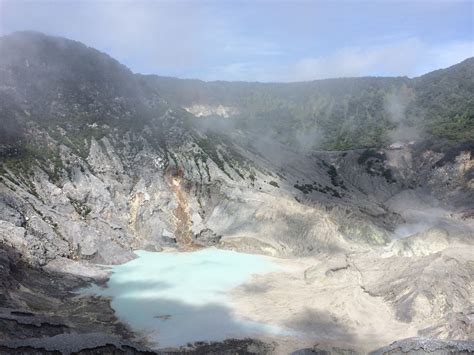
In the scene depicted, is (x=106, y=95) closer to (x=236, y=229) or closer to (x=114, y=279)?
(x=236, y=229)

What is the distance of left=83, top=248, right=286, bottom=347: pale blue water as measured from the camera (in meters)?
39.6

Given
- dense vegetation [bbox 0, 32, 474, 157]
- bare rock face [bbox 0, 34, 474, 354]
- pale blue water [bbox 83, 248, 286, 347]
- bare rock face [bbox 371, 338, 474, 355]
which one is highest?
dense vegetation [bbox 0, 32, 474, 157]

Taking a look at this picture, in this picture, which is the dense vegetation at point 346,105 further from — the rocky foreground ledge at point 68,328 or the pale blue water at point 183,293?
the rocky foreground ledge at point 68,328

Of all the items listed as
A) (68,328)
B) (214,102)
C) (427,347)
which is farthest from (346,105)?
(68,328)

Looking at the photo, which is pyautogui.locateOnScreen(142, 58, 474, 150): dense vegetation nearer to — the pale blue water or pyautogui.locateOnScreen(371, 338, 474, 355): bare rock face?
the pale blue water

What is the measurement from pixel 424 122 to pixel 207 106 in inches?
2709

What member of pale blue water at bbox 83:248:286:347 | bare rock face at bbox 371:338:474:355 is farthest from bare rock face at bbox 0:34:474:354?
pale blue water at bbox 83:248:286:347

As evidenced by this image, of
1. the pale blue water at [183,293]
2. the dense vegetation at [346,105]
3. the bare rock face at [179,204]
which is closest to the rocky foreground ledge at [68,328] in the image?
the bare rock face at [179,204]

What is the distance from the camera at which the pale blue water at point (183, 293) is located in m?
39.6

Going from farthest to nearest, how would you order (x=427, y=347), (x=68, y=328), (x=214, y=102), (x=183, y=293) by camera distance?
(x=214, y=102) < (x=183, y=293) < (x=68, y=328) < (x=427, y=347)

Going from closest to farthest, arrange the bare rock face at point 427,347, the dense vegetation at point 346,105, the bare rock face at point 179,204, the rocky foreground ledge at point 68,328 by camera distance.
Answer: the rocky foreground ledge at point 68,328 → the bare rock face at point 427,347 → the bare rock face at point 179,204 → the dense vegetation at point 346,105

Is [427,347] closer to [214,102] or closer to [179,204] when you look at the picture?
[179,204]

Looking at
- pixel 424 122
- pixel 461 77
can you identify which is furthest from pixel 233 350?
pixel 461 77

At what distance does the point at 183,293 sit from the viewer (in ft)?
157
